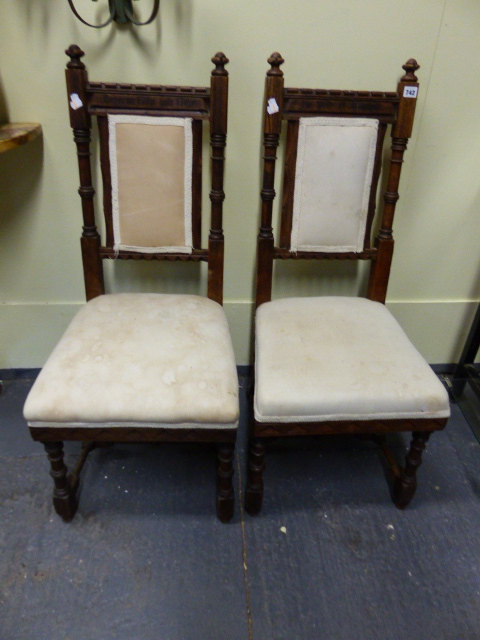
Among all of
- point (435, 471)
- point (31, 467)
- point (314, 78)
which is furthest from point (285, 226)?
point (31, 467)

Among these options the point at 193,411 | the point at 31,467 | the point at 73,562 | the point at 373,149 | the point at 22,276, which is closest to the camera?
the point at 193,411

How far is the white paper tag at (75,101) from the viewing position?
128 centimetres

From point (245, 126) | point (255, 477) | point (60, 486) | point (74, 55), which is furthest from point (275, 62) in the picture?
point (60, 486)

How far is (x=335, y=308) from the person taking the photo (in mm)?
1434

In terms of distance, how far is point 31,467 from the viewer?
1520 millimetres

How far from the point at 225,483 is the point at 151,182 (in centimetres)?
83

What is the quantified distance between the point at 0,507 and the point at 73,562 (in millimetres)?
296

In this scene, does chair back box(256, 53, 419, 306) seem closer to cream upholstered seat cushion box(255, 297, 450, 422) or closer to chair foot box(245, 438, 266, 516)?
cream upholstered seat cushion box(255, 297, 450, 422)

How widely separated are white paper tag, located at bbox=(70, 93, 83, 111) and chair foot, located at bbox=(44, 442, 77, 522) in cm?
86

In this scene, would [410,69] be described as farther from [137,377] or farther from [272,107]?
[137,377]

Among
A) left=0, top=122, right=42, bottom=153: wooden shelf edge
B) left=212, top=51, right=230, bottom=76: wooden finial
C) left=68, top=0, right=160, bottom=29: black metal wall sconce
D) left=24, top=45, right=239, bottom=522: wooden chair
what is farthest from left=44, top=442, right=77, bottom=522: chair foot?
left=68, top=0, right=160, bottom=29: black metal wall sconce

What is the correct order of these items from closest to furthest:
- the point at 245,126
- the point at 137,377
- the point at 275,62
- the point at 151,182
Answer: the point at 137,377 < the point at 275,62 < the point at 151,182 < the point at 245,126

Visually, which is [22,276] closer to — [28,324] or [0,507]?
[28,324]

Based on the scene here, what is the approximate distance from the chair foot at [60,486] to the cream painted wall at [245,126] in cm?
65
